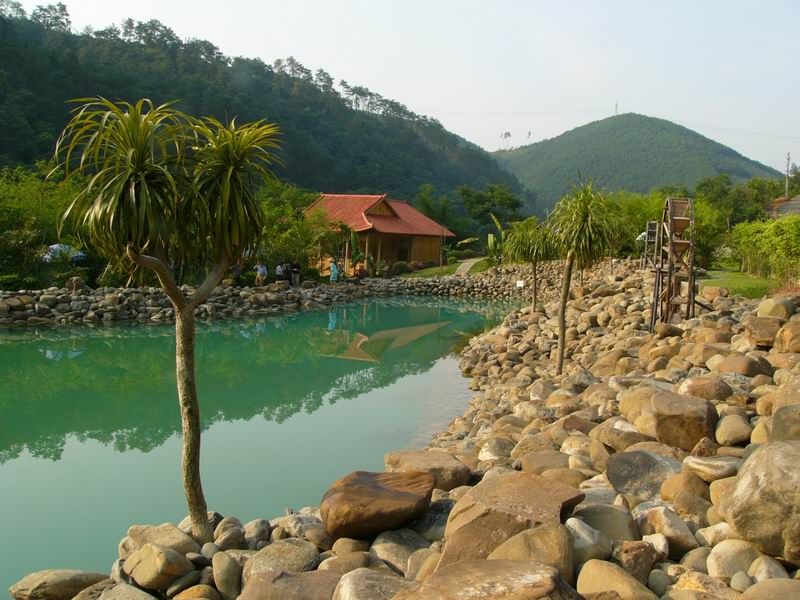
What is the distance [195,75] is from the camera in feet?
194

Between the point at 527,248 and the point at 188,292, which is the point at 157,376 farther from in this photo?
the point at 527,248

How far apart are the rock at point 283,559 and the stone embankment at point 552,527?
A: 1 cm

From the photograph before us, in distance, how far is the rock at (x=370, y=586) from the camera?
11.7 ft

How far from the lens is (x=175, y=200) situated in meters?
4.90

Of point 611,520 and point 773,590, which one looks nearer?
point 773,590

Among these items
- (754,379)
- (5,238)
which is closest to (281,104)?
(5,238)

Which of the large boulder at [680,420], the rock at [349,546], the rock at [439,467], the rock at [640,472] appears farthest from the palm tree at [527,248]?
the rock at [349,546]

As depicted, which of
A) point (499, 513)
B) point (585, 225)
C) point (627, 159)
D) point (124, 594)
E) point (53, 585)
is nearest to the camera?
point (499, 513)

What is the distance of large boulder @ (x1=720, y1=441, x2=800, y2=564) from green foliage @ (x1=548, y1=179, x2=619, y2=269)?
24.8 feet

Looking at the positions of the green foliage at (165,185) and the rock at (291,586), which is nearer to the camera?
the rock at (291,586)

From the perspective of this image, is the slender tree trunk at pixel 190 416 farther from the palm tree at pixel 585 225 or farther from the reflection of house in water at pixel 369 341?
the reflection of house in water at pixel 369 341

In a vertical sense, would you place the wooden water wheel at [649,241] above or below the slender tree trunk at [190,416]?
above

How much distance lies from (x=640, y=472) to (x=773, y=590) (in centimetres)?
184

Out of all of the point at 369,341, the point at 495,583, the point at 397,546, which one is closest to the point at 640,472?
the point at 397,546
